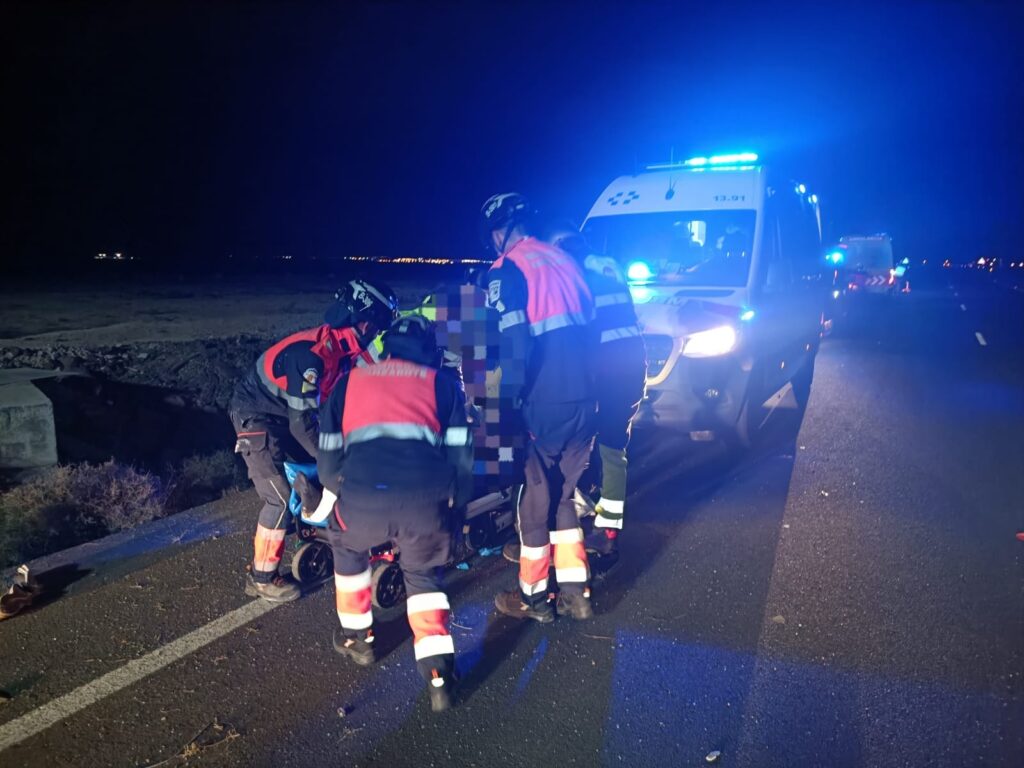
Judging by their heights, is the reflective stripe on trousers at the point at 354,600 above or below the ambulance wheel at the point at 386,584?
above

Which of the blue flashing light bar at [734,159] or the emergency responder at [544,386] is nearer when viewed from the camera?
the emergency responder at [544,386]

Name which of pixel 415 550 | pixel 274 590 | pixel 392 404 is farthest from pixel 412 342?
pixel 274 590

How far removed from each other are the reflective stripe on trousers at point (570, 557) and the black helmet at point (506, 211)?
168 cm

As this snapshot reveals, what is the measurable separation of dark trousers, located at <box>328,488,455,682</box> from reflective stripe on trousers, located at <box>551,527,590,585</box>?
2.94 feet

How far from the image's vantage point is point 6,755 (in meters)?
2.86

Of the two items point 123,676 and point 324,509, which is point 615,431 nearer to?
point 324,509

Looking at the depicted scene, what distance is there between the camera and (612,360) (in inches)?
162

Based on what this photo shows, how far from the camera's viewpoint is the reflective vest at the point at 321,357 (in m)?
→ 3.73

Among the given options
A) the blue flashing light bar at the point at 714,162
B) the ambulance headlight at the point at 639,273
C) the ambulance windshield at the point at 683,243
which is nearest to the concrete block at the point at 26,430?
the ambulance windshield at the point at 683,243

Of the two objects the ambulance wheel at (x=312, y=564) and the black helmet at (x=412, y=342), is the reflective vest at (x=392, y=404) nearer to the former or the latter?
the black helmet at (x=412, y=342)

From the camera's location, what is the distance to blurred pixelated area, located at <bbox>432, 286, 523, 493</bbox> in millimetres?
3660

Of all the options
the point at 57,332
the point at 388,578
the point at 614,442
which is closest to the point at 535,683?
the point at 388,578

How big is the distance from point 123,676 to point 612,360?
112 inches

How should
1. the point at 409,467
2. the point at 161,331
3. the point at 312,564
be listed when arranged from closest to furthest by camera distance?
the point at 409,467 < the point at 312,564 < the point at 161,331
